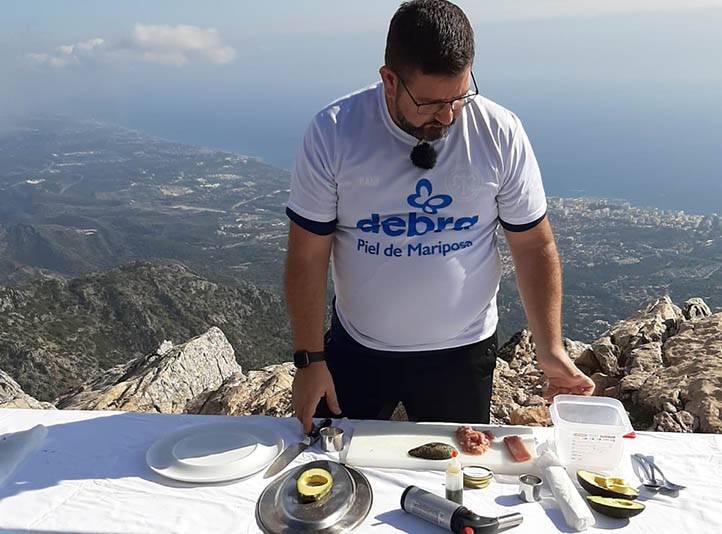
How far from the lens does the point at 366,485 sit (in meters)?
2.88

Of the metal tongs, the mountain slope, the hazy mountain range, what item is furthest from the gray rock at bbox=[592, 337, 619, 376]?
the mountain slope

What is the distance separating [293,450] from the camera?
3168 millimetres

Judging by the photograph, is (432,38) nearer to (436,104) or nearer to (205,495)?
(436,104)

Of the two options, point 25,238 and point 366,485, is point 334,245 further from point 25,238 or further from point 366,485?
point 25,238

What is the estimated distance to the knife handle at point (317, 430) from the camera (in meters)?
3.28

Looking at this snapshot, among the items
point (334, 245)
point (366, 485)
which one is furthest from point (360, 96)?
point (366, 485)

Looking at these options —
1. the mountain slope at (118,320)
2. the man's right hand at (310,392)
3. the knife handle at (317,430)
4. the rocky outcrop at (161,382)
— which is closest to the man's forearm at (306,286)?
the man's right hand at (310,392)

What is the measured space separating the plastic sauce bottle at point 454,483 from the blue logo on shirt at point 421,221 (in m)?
1.30

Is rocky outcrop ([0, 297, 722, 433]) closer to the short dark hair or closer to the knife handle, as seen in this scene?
the knife handle

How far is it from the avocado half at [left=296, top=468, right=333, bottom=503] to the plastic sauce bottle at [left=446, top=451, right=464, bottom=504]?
51cm

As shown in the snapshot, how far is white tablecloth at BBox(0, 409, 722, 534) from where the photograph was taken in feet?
8.69

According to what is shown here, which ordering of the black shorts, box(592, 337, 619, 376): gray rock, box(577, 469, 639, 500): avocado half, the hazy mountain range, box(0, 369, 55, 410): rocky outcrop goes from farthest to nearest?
the hazy mountain range
box(0, 369, 55, 410): rocky outcrop
box(592, 337, 619, 376): gray rock
the black shorts
box(577, 469, 639, 500): avocado half

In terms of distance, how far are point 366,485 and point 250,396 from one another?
174 inches

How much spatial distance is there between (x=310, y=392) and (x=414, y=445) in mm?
649
